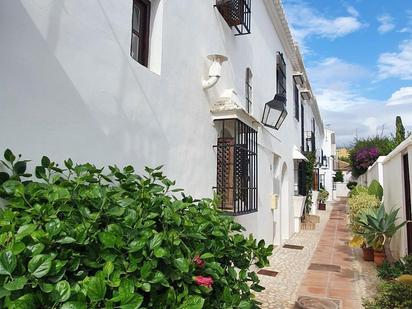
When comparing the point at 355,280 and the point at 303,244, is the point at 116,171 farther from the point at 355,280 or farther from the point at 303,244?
the point at 303,244

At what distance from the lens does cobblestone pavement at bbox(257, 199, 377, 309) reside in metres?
6.89

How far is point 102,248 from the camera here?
2.30 meters

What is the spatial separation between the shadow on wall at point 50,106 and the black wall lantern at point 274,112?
5.79m

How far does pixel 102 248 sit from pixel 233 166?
15.8 ft

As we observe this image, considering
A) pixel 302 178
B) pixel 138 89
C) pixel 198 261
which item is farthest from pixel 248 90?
pixel 302 178

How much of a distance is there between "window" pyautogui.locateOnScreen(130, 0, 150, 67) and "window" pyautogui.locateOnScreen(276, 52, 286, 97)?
899 cm

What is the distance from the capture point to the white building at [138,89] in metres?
2.87

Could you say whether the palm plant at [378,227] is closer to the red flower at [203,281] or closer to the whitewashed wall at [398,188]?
the whitewashed wall at [398,188]

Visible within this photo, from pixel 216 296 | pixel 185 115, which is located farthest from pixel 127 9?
pixel 216 296

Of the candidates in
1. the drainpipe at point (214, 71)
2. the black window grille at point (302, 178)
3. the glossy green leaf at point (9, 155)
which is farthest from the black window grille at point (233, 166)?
the black window grille at point (302, 178)

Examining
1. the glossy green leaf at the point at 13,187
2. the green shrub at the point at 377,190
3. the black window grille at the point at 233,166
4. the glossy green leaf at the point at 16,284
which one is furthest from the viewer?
the green shrub at the point at 377,190

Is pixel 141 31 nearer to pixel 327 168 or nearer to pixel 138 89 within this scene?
pixel 138 89

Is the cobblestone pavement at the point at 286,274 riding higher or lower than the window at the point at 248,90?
lower

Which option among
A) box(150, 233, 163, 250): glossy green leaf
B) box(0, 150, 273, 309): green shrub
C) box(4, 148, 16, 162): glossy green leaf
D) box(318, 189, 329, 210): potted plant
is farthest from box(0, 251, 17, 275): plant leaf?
box(318, 189, 329, 210): potted plant
